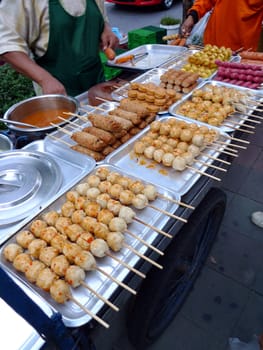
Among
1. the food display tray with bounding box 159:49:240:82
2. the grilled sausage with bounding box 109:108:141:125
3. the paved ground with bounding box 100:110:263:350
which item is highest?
the food display tray with bounding box 159:49:240:82

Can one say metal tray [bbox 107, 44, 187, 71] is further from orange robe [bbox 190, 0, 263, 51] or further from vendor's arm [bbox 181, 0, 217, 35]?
orange robe [bbox 190, 0, 263, 51]

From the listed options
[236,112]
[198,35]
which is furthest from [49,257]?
[198,35]

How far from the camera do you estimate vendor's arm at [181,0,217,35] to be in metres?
4.61

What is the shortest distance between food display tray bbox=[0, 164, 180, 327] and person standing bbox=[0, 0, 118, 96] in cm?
157

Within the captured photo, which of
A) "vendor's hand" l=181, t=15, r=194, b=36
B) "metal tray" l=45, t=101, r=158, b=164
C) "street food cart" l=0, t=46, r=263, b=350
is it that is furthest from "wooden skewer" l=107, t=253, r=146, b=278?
"vendor's hand" l=181, t=15, r=194, b=36

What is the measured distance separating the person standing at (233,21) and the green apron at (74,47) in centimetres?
190

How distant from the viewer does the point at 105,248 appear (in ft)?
5.08

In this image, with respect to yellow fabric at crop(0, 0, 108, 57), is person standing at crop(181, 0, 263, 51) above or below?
below

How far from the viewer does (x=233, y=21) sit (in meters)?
4.43

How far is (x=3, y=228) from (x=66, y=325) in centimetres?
73

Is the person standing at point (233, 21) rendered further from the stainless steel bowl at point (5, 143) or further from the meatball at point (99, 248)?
the meatball at point (99, 248)

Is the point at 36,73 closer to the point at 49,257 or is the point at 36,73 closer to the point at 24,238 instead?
the point at 24,238

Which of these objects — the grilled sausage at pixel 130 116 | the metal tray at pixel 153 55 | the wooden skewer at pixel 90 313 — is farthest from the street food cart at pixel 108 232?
the metal tray at pixel 153 55

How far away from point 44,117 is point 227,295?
260 centimetres
